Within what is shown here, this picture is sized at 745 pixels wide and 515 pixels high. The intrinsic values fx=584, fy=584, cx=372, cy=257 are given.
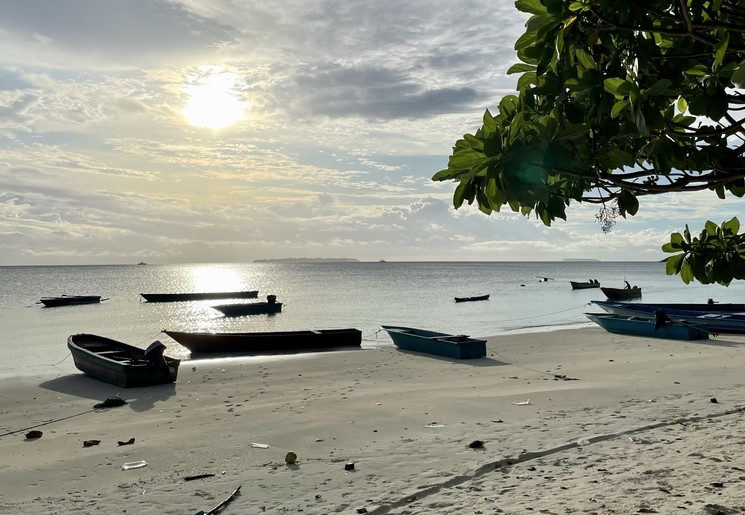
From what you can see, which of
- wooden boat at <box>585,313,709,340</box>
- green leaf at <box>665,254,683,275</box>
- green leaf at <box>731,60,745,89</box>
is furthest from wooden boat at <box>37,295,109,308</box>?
green leaf at <box>731,60,745,89</box>

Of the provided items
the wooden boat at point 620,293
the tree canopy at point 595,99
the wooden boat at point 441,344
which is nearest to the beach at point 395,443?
the wooden boat at point 441,344

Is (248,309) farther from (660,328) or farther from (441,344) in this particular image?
(660,328)

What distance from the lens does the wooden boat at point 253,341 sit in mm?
22797

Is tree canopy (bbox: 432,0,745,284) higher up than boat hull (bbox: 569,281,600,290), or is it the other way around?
tree canopy (bbox: 432,0,745,284)

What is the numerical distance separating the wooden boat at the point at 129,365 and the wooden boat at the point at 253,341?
4666 mm

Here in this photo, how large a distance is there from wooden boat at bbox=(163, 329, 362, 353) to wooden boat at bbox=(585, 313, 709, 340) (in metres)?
12.8

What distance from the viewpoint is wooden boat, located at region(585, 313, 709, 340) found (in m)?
22.7

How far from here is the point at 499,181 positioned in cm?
274

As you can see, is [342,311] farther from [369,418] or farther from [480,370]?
[369,418]

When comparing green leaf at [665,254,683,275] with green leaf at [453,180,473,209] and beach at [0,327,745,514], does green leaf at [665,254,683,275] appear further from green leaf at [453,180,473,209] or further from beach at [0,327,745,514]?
beach at [0,327,745,514]

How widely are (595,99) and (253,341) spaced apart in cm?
2140

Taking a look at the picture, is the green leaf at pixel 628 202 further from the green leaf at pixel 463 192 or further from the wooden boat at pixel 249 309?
the wooden boat at pixel 249 309

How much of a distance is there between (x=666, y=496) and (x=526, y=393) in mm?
6603

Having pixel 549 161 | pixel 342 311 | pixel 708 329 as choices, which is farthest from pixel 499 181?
pixel 342 311
